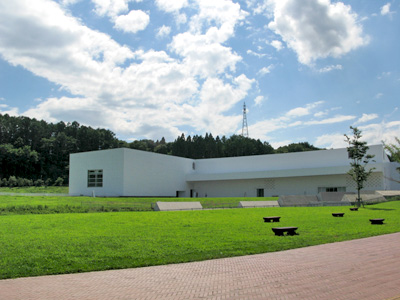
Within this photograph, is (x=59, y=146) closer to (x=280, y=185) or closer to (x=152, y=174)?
(x=152, y=174)

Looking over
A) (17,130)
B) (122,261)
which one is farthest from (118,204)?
(17,130)

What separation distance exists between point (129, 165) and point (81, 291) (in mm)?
42710

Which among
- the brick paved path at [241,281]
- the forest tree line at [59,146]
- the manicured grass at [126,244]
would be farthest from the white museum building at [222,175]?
the brick paved path at [241,281]

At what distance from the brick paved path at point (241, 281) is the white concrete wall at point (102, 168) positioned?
133ft

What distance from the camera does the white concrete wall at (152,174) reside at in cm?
4762

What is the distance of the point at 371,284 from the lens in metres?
5.82

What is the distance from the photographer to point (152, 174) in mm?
51281

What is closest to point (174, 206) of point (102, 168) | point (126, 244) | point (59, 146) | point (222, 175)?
point (126, 244)

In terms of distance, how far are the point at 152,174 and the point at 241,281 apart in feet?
151

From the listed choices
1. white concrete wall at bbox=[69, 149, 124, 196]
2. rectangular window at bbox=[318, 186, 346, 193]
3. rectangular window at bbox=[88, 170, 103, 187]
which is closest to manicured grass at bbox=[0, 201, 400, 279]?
white concrete wall at bbox=[69, 149, 124, 196]

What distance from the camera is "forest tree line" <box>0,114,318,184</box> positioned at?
78000mm

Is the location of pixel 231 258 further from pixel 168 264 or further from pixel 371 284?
pixel 371 284

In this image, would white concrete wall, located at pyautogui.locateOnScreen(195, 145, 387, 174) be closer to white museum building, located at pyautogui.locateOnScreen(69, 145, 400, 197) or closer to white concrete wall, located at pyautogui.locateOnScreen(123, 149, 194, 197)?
white museum building, located at pyautogui.locateOnScreen(69, 145, 400, 197)

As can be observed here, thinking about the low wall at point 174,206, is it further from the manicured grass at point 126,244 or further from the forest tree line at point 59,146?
the forest tree line at point 59,146
